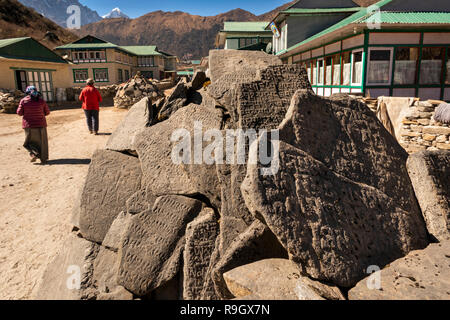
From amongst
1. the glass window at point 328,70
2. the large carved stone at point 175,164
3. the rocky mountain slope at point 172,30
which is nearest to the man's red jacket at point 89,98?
the large carved stone at point 175,164

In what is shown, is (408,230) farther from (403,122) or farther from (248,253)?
(403,122)

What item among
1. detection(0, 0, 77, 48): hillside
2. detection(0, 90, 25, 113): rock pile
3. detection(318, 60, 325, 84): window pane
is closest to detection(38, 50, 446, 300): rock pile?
detection(318, 60, 325, 84): window pane

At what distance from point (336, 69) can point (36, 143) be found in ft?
37.8

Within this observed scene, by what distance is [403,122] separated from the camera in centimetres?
711

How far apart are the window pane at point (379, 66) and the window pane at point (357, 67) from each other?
14.0 inches

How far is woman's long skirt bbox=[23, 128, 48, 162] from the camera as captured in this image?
25.3ft

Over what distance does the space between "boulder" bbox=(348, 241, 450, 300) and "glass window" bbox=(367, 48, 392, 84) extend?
32.5ft

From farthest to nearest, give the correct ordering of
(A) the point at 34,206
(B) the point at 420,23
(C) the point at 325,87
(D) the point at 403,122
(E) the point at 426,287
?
(C) the point at 325,87
(B) the point at 420,23
(D) the point at 403,122
(A) the point at 34,206
(E) the point at 426,287

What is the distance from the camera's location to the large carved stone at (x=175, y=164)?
316 cm

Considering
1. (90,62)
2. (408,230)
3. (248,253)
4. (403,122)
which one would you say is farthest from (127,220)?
(90,62)

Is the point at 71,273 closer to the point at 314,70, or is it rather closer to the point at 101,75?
the point at 314,70

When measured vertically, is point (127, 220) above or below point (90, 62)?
below

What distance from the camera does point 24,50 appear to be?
20.6 m

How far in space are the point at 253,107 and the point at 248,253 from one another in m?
1.41
